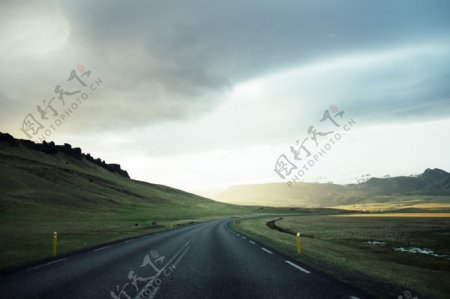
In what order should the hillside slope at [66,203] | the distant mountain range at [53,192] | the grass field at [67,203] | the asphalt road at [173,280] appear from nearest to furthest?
the asphalt road at [173,280], the grass field at [67,203], the hillside slope at [66,203], the distant mountain range at [53,192]

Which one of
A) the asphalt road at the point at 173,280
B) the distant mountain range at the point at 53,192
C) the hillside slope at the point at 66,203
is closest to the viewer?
the asphalt road at the point at 173,280

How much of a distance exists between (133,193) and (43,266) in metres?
171

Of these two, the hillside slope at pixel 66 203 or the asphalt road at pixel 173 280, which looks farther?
the hillside slope at pixel 66 203

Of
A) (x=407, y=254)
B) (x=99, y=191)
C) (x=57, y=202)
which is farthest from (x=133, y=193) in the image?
(x=407, y=254)

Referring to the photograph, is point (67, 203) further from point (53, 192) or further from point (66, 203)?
point (53, 192)

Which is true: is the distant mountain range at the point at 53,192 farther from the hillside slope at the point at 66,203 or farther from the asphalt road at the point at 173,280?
the asphalt road at the point at 173,280

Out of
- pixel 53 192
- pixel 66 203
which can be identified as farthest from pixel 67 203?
pixel 53 192

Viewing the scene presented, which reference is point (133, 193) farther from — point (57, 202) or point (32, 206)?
point (32, 206)

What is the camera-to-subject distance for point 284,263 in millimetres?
15703

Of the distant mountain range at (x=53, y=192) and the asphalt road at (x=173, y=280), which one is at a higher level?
the distant mountain range at (x=53, y=192)

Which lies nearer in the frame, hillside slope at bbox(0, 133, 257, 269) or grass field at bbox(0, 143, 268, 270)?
grass field at bbox(0, 143, 268, 270)

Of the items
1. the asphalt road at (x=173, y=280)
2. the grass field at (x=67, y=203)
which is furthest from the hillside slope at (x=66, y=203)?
the asphalt road at (x=173, y=280)

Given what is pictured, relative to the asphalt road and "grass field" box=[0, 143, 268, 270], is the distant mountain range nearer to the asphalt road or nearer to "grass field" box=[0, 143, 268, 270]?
"grass field" box=[0, 143, 268, 270]

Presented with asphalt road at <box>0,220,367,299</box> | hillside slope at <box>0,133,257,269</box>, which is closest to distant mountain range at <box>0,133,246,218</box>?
hillside slope at <box>0,133,257,269</box>
